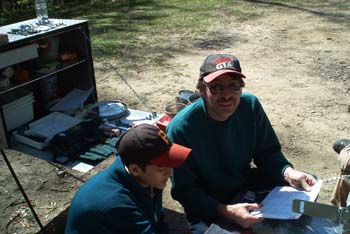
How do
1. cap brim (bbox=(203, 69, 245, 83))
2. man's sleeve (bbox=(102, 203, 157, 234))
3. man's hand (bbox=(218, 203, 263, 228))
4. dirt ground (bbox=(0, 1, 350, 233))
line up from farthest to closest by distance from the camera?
dirt ground (bbox=(0, 1, 350, 233))
cap brim (bbox=(203, 69, 245, 83))
man's hand (bbox=(218, 203, 263, 228))
man's sleeve (bbox=(102, 203, 157, 234))

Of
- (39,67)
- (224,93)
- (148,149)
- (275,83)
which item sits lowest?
(275,83)

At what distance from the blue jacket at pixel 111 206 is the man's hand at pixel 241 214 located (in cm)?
40

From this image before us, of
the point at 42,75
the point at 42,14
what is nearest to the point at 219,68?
the point at 42,75

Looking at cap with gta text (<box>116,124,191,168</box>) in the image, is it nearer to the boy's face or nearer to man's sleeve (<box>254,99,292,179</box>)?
the boy's face

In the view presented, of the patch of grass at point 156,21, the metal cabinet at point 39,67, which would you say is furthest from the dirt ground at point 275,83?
the metal cabinet at point 39,67

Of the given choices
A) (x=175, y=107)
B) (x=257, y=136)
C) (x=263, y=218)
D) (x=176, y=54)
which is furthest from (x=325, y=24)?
(x=263, y=218)

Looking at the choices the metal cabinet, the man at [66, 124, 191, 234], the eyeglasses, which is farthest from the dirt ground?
the eyeglasses

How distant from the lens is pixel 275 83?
577 cm

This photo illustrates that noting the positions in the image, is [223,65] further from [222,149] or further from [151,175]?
[151,175]

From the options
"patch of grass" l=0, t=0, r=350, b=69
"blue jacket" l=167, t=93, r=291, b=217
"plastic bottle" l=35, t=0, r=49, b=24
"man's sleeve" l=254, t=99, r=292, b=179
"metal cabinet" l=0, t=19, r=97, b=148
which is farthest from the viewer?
"patch of grass" l=0, t=0, r=350, b=69

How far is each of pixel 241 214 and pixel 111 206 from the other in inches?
23.2

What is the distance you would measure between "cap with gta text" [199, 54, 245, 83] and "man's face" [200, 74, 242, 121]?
0.03 metres

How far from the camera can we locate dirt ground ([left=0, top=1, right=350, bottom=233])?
11.1ft

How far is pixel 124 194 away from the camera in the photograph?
72.6 inches
